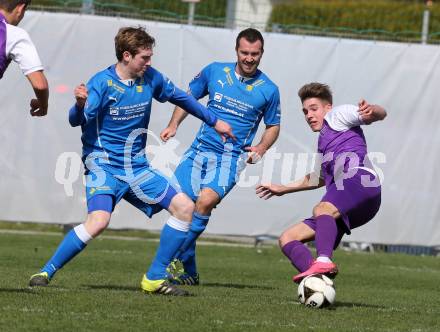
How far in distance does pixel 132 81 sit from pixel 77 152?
5358 millimetres

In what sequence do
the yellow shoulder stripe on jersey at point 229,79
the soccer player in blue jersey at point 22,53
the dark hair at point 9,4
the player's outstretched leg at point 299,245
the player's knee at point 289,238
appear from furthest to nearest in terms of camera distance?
1. the yellow shoulder stripe on jersey at point 229,79
2. the player's knee at point 289,238
3. the player's outstretched leg at point 299,245
4. the dark hair at point 9,4
5. the soccer player in blue jersey at point 22,53

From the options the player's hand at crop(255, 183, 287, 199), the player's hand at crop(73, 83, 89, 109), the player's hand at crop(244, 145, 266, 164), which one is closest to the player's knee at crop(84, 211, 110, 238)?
the player's hand at crop(73, 83, 89, 109)

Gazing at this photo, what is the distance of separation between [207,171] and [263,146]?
54cm


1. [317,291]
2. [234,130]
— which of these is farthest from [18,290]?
[234,130]

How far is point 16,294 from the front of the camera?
22.3 feet

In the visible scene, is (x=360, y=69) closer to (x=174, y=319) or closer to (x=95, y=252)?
(x=95, y=252)

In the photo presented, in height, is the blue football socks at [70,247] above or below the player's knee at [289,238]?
below

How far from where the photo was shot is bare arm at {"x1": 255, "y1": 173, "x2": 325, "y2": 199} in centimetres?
757

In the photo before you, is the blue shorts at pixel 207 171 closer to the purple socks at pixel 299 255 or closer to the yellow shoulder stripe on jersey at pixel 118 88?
the purple socks at pixel 299 255

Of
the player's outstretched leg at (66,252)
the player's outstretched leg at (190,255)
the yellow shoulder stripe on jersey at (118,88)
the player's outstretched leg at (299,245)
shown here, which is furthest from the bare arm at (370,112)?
the player's outstretched leg at (66,252)

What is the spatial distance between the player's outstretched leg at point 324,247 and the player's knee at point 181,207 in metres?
0.98

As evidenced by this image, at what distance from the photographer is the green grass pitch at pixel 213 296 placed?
593cm

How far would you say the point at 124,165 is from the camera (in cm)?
747

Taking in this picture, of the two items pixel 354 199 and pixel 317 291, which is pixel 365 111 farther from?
pixel 317 291
